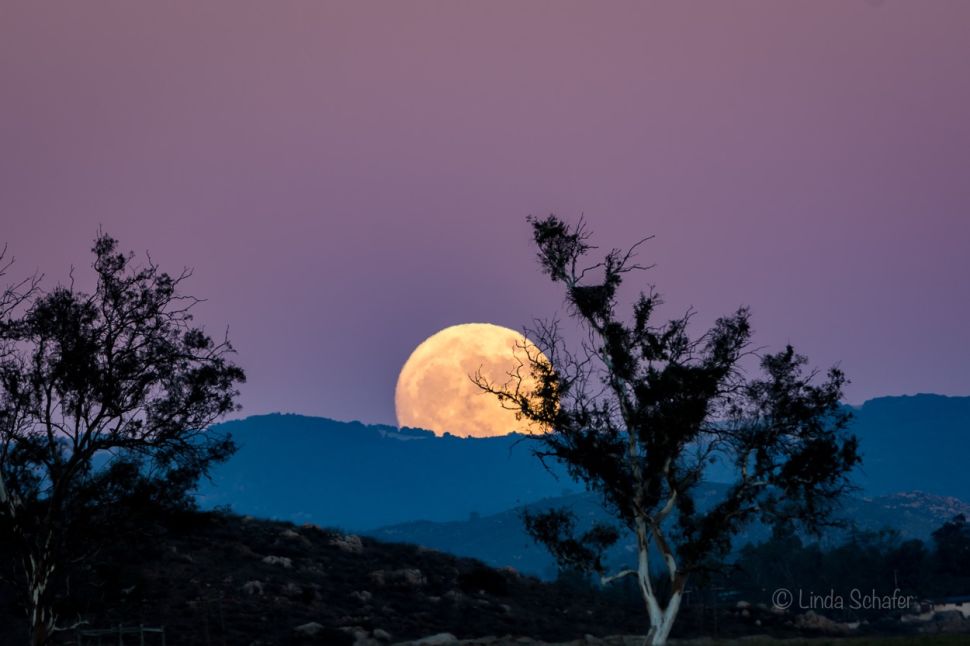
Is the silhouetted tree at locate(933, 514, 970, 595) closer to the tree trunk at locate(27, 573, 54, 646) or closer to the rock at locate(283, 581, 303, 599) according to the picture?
the rock at locate(283, 581, 303, 599)

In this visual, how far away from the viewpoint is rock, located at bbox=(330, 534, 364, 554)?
98.7 meters

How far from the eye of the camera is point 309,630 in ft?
219

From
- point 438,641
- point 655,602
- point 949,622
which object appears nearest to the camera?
point 655,602

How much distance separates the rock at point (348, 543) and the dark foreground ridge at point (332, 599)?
0.16 m

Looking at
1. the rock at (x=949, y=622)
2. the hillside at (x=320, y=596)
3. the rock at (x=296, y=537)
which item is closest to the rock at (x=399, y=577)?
the hillside at (x=320, y=596)

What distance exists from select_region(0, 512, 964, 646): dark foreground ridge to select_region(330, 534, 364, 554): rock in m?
0.16

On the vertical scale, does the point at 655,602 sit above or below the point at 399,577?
below

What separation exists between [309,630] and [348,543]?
1335 inches

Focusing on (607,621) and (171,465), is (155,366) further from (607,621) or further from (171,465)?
(607,621)

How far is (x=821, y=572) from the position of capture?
171625mm

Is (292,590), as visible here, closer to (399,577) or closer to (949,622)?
(399,577)

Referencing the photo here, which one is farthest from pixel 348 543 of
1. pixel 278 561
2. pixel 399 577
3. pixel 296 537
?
pixel 278 561

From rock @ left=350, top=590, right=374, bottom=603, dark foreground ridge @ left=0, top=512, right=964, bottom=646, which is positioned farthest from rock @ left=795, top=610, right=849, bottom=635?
rock @ left=350, top=590, right=374, bottom=603

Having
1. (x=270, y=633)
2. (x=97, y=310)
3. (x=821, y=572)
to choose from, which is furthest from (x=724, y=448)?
(x=821, y=572)
